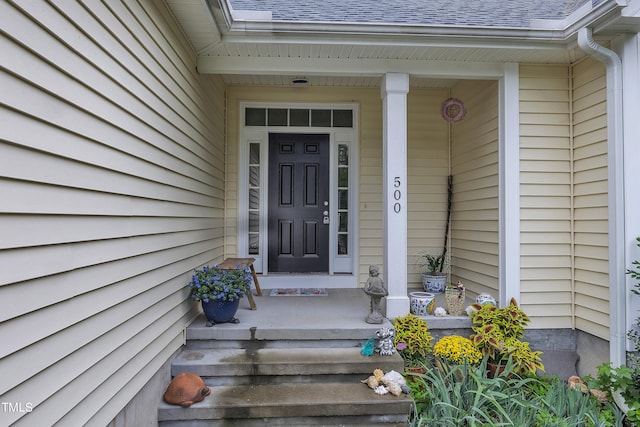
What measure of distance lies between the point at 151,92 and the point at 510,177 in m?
3.01

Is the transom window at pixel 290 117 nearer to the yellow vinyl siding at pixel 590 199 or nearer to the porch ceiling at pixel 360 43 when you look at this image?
the porch ceiling at pixel 360 43

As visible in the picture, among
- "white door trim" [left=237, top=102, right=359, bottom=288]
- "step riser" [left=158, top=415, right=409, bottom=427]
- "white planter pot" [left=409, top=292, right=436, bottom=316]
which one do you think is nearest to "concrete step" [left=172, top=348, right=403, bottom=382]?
"step riser" [left=158, top=415, right=409, bottom=427]

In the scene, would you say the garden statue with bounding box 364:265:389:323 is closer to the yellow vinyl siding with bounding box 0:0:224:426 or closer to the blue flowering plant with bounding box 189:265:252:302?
the blue flowering plant with bounding box 189:265:252:302

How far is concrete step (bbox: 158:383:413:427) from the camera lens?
7.40 feet

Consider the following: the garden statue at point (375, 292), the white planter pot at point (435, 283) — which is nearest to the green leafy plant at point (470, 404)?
the garden statue at point (375, 292)

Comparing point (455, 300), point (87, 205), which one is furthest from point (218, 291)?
point (455, 300)

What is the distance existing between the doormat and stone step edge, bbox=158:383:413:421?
1.61 m

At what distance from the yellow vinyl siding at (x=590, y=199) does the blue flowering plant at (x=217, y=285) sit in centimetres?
293

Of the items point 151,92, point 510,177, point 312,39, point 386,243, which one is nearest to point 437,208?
point 510,177

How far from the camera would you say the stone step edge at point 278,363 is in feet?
8.29

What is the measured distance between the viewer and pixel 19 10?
45.7 inches

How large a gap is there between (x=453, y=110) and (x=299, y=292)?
2.60m

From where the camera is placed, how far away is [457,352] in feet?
9.10

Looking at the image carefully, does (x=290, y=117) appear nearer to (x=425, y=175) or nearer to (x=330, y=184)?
(x=330, y=184)
